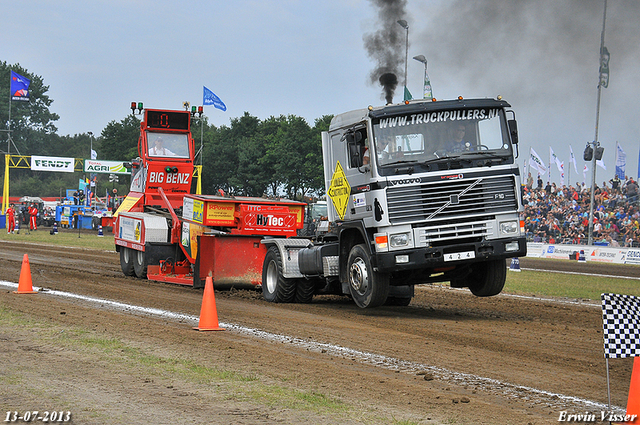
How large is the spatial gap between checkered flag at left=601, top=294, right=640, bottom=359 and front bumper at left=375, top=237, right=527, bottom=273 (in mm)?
4998

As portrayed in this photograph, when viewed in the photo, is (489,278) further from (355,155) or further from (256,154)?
(256,154)

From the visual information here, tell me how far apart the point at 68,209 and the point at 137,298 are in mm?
47853

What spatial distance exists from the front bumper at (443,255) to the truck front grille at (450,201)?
0.24 metres

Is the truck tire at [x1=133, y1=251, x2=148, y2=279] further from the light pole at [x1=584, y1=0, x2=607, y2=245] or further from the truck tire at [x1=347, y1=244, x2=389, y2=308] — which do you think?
the light pole at [x1=584, y1=0, x2=607, y2=245]

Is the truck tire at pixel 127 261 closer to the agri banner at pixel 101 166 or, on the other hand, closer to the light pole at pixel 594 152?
the light pole at pixel 594 152

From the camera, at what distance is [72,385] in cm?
619

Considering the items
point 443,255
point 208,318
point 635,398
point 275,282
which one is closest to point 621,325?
point 635,398

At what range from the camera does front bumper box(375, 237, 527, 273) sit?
1029 centimetres

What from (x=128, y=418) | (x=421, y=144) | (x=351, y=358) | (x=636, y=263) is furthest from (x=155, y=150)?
(x=636, y=263)

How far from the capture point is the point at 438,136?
10453mm

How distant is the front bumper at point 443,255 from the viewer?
10289 millimetres

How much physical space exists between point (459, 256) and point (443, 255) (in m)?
0.25

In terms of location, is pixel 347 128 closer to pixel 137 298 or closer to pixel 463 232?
pixel 463 232

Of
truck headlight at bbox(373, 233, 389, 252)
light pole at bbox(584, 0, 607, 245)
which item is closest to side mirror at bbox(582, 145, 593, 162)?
light pole at bbox(584, 0, 607, 245)
